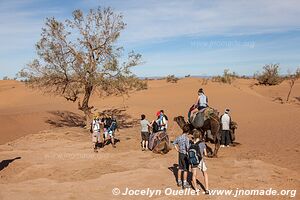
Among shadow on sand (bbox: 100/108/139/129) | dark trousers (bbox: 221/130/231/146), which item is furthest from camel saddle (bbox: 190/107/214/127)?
shadow on sand (bbox: 100/108/139/129)

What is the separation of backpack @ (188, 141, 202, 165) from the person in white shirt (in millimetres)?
6907

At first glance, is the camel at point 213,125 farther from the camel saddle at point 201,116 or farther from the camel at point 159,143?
the camel at point 159,143

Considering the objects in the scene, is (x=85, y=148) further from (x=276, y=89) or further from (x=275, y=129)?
(x=276, y=89)

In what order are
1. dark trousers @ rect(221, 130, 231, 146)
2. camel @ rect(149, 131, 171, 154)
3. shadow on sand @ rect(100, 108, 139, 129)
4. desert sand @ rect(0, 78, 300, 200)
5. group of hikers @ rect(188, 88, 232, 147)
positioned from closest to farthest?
1. desert sand @ rect(0, 78, 300, 200)
2. camel @ rect(149, 131, 171, 154)
3. group of hikers @ rect(188, 88, 232, 147)
4. dark trousers @ rect(221, 130, 231, 146)
5. shadow on sand @ rect(100, 108, 139, 129)

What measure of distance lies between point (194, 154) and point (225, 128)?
706 cm

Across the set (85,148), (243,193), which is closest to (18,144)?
(85,148)

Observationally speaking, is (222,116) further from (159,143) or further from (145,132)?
(145,132)

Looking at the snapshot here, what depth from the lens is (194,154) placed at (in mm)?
9070

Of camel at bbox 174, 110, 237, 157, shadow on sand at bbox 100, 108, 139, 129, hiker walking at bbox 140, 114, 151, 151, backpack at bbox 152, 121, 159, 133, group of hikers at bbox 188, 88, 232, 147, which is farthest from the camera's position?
shadow on sand at bbox 100, 108, 139, 129

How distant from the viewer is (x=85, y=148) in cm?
1616

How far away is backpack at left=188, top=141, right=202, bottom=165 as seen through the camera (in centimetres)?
908

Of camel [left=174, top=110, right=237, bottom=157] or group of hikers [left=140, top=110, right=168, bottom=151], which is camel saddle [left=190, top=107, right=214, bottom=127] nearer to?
camel [left=174, top=110, right=237, bottom=157]

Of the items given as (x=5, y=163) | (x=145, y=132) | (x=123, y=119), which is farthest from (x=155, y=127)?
(x=123, y=119)

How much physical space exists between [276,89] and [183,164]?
43.6m
